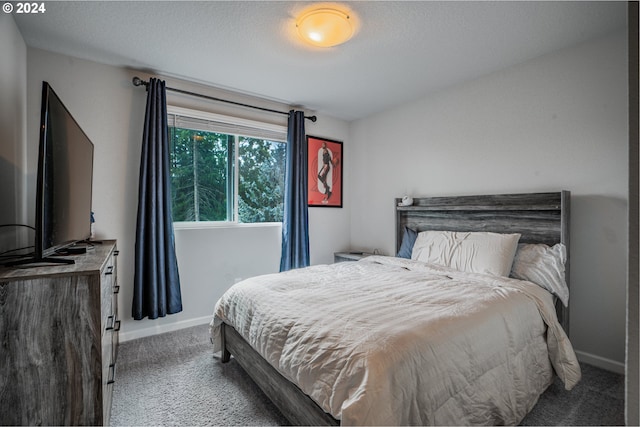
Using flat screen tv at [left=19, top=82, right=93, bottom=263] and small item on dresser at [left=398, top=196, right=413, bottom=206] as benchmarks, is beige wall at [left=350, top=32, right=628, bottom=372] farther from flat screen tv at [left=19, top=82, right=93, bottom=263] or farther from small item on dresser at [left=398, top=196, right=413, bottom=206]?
flat screen tv at [left=19, top=82, right=93, bottom=263]

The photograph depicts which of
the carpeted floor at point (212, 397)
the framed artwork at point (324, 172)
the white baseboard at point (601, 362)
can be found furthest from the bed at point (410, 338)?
the framed artwork at point (324, 172)

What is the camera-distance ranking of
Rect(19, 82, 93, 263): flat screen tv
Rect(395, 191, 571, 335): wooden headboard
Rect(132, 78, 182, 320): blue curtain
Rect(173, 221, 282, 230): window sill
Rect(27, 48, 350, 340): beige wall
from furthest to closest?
Rect(173, 221, 282, 230): window sill, Rect(132, 78, 182, 320): blue curtain, Rect(27, 48, 350, 340): beige wall, Rect(395, 191, 571, 335): wooden headboard, Rect(19, 82, 93, 263): flat screen tv

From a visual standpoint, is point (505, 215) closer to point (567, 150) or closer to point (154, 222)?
point (567, 150)

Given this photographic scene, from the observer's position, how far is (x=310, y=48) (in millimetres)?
2463

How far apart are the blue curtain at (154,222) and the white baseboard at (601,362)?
3.58 metres

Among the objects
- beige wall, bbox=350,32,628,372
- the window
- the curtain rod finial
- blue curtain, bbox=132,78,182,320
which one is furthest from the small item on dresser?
the curtain rod finial

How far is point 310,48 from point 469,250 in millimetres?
2206

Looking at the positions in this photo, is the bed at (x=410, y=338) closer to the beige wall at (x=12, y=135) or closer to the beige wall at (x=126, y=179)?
the beige wall at (x=126, y=179)

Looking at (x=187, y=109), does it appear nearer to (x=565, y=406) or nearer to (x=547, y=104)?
(x=547, y=104)

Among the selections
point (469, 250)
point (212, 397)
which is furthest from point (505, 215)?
point (212, 397)

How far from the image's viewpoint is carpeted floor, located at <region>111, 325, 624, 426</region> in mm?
1729

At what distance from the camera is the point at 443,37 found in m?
2.28

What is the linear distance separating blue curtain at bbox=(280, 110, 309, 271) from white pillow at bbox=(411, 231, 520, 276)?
54.4 inches

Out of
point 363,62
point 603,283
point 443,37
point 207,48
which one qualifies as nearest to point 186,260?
point 207,48
